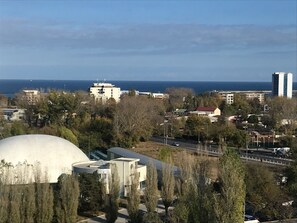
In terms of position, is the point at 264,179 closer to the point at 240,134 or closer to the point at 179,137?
the point at 240,134

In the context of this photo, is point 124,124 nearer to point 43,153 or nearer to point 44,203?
point 43,153

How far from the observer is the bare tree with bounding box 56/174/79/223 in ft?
65.3

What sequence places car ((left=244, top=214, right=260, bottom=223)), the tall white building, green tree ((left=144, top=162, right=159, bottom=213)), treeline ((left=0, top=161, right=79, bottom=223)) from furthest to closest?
the tall white building, car ((left=244, top=214, right=260, bottom=223)), green tree ((left=144, top=162, right=159, bottom=213)), treeline ((left=0, top=161, right=79, bottom=223))

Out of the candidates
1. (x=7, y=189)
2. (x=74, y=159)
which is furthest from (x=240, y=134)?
(x=7, y=189)

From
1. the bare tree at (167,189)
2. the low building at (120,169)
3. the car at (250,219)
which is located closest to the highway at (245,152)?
the low building at (120,169)

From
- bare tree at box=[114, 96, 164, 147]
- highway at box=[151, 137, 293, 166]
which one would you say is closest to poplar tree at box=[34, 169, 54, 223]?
highway at box=[151, 137, 293, 166]

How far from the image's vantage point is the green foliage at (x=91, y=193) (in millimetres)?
23250

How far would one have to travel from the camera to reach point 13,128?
137 feet

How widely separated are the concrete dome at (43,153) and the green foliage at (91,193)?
3851mm

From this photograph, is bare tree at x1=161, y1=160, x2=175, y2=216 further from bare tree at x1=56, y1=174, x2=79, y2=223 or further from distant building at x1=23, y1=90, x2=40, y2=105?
distant building at x1=23, y1=90, x2=40, y2=105

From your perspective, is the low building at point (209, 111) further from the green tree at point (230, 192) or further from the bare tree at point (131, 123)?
the green tree at point (230, 192)

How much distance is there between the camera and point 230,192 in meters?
16.4

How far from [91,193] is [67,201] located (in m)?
3.17

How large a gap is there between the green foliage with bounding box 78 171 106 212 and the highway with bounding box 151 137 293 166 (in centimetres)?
1173
